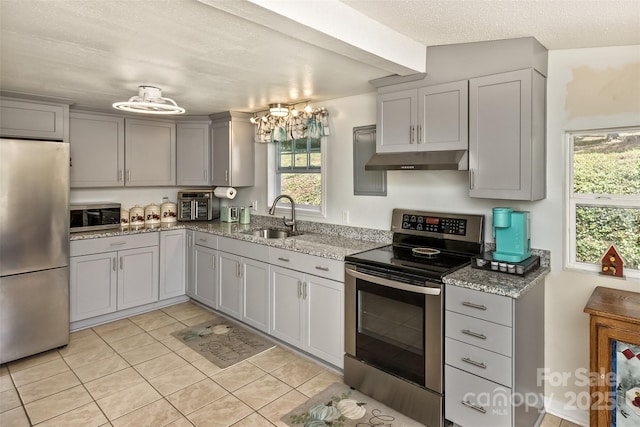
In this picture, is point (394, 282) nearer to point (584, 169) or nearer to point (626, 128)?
point (584, 169)

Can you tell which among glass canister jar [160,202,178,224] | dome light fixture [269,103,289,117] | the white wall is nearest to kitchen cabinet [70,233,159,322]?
glass canister jar [160,202,178,224]

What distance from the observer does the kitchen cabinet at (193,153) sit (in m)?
4.59

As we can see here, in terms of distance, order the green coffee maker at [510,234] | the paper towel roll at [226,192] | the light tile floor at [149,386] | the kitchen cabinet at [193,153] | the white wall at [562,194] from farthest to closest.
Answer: the kitchen cabinet at [193,153] → the paper towel roll at [226,192] → the light tile floor at [149,386] → the green coffee maker at [510,234] → the white wall at [562,194]

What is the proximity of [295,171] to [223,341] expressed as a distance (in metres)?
1.86

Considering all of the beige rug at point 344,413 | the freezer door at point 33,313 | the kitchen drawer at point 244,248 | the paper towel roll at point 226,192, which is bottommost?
the beige rug at point 344,413

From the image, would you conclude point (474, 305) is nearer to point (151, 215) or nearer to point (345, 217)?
point (345, 217)

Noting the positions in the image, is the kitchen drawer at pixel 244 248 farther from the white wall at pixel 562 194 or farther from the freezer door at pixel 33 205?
the white wall at pixel 562 194

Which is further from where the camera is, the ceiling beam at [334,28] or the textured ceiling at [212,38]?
the textured ceiling at [212,38]

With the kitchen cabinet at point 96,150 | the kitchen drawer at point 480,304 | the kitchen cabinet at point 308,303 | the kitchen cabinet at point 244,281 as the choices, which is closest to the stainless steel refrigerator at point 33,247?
the kitchen cabinet at point 96,150

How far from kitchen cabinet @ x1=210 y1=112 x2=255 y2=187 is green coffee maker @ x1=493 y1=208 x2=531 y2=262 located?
295 cm

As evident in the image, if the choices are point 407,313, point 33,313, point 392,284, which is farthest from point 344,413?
point 33,313

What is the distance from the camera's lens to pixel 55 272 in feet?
10.4

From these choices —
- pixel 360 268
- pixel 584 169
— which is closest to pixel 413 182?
Result: pixel 360 268

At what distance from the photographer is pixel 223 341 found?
3.38 m
